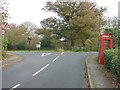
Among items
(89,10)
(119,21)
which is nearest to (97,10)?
(89,10)

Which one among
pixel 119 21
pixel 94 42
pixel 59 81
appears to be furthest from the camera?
pixel 94 42

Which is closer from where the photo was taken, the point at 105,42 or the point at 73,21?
the point at 105,42

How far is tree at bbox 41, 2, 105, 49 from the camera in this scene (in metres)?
65.6

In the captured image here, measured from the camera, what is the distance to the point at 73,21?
65375 mm

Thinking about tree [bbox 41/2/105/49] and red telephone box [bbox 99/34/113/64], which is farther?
tree [bbox 41/2/105/49]

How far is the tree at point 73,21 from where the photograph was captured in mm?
65625

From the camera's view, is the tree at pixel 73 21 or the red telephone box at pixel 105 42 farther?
the tree at pixel 73 21

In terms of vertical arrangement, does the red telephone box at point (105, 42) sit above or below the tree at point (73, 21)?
below

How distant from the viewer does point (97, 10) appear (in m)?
71.9

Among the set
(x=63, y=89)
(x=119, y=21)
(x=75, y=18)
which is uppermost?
(x=75, y=18)

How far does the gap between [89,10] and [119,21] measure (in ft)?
166

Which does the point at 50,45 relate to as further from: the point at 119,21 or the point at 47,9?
the point at 119,21

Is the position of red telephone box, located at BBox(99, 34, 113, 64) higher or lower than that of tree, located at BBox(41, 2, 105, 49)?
lower

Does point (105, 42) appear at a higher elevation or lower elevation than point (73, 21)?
lower
